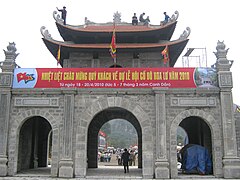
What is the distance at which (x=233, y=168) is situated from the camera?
12609 millimetres

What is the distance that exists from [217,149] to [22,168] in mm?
10034

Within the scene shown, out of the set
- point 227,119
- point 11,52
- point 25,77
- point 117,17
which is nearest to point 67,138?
point 25,77

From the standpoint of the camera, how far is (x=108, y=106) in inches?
532

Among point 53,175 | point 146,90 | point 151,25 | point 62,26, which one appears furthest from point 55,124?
point 151,25

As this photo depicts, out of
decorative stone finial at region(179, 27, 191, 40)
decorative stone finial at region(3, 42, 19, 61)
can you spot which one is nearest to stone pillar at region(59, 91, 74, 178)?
decorative stone finial at region(3, 42, 19, 61)

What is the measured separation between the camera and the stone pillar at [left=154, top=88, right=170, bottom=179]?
1262 centimetres

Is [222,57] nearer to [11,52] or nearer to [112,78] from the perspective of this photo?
[112,78]

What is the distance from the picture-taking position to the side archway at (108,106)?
13.0 metres

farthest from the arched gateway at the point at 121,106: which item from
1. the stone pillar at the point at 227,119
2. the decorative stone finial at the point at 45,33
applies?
the decorative stone finial at the point at 45,33

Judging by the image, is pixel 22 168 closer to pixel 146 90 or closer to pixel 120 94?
pixel 120 94

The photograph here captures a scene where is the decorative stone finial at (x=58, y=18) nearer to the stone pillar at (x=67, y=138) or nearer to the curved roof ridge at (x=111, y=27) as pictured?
the curved roof ridge at (x=111, y=27)

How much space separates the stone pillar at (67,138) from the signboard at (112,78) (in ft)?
2.42

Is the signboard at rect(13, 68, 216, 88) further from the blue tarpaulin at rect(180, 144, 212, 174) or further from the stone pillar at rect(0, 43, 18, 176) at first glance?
the blue tarpaulin at rect(180, 144, 212, 174)

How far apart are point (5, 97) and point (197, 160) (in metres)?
9.90
